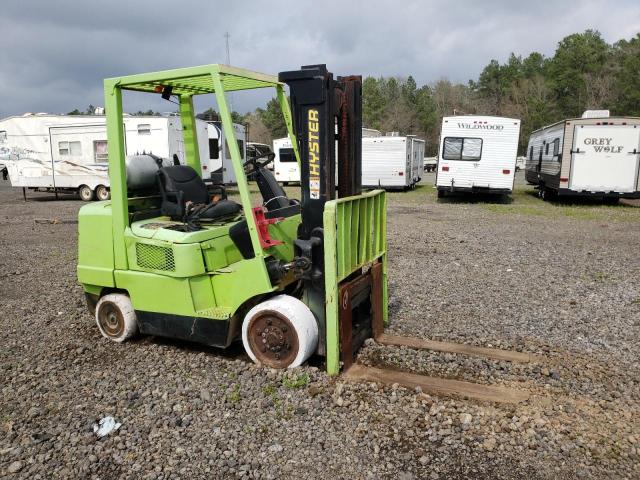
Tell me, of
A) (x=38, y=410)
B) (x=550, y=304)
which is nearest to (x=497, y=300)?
(x=550, y=304)

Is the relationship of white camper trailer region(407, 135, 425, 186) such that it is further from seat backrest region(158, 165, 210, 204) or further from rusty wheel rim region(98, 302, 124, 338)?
rusty wheel rim region(98, 302, 124, 338)

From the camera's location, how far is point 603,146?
17156mm

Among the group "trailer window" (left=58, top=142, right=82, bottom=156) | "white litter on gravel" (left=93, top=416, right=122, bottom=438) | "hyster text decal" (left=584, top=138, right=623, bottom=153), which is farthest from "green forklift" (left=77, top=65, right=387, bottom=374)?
"trailer window" (left=58, top=142, right=82, bottom=156)

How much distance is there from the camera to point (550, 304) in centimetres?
652

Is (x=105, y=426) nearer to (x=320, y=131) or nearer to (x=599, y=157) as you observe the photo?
(x=320, y=131)

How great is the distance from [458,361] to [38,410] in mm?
3641

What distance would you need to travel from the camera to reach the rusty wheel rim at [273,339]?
4367 mm

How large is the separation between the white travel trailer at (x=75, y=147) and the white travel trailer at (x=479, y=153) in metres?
9.47

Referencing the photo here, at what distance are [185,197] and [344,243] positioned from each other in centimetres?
183

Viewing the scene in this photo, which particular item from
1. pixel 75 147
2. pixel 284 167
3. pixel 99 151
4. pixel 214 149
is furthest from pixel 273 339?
pixel 284 167

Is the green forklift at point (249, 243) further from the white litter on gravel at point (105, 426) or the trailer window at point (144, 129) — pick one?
the trailer window at point (144, 129)

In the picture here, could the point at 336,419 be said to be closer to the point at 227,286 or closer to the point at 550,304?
the point at 227,286

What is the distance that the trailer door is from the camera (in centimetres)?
1692

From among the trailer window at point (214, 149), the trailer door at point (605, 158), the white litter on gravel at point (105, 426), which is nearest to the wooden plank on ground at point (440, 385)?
the white litter on gravel at point (105, 426)
